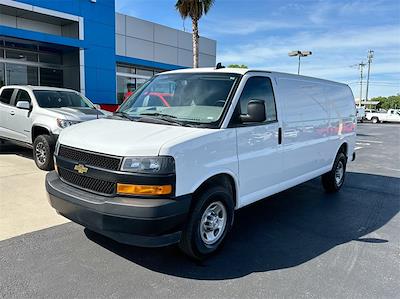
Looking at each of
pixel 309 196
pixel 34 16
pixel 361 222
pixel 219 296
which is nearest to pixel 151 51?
pixel 34 16

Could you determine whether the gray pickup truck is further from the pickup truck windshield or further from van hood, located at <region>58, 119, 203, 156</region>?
van hood, located at <region>58, 119, 203, 156</region>

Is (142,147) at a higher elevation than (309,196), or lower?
higher

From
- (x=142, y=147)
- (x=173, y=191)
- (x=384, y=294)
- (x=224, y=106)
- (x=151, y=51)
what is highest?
(x=151, y=51)

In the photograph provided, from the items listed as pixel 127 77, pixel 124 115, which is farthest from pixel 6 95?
pixel 127 77

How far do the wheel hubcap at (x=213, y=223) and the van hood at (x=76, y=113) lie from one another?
447 centimetres

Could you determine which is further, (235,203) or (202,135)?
(235,203)

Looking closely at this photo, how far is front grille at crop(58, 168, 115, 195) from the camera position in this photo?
138 inches

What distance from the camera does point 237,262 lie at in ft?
12.9

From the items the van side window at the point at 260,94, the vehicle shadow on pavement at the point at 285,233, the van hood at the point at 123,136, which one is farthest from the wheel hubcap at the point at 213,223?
the van side window at the point at 260,94

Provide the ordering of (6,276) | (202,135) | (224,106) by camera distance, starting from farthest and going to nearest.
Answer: (224,106), (202,135), (6,276)

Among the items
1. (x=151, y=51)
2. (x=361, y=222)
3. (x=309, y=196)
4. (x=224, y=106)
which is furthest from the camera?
(x=151, y=51)

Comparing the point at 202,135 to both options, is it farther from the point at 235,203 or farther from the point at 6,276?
the point at 6,276

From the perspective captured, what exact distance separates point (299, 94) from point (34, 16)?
47.5ft

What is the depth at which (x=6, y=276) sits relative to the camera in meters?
3.47
